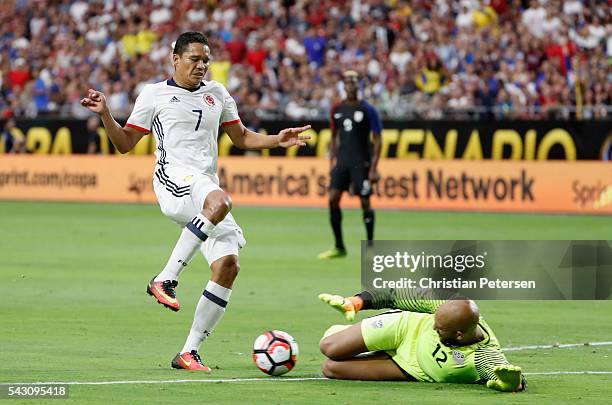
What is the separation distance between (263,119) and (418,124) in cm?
399

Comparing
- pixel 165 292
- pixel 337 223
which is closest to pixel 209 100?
pixel 165 292

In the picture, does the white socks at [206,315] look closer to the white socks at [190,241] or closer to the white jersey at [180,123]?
the white socks at [190,241]

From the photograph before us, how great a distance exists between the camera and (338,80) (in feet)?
104

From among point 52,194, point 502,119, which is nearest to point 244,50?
point 52,194

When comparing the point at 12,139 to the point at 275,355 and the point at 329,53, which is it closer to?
the point at 329,53

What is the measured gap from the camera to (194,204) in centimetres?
978

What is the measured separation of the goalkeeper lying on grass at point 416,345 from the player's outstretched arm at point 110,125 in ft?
7.02

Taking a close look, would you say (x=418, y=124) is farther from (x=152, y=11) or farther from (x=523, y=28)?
(x=152, y=11)

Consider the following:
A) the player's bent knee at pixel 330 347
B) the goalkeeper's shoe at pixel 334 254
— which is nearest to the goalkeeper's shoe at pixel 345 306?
the player's bent knee at pixel 330 347

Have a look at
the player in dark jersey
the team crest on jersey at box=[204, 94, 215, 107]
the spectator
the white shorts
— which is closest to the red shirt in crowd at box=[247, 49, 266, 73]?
the spectator

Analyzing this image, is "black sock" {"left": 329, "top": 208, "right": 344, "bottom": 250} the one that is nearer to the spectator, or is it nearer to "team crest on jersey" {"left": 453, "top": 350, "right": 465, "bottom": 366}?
"team crest on jersey" {"left": 453, "top": 350, "right": 465, "bottom": 366}

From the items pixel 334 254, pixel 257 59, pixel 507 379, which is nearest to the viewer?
pixel 507 379

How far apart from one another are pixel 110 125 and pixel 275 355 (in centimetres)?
208

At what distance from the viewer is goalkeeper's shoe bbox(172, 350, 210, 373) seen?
31.6ft
